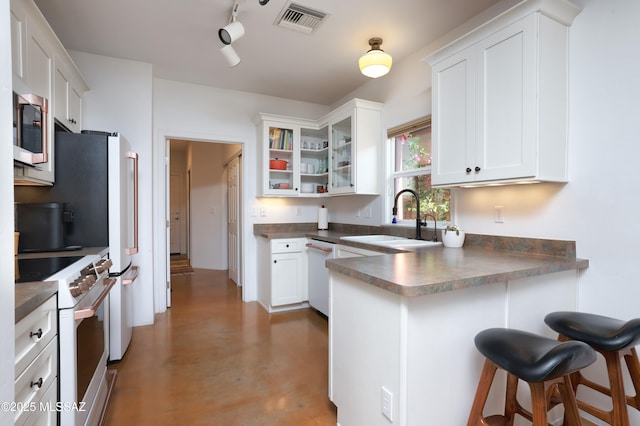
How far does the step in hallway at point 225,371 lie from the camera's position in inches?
69.9

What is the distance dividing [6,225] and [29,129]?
4.48ft

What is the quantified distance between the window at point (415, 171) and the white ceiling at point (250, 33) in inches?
28.8

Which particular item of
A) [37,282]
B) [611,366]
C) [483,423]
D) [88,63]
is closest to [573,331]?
[611,366]

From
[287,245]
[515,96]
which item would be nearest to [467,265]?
[515,96]

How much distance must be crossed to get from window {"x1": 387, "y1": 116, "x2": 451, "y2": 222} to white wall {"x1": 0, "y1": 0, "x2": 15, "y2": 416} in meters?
2.62

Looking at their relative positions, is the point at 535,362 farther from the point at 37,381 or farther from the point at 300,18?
the point at 300,18

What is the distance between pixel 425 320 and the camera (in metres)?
1.25

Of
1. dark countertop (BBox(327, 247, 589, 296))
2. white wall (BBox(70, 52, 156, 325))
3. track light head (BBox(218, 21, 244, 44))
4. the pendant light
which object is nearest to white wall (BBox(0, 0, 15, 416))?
dark countertop (BBox(327, 247, 589, 296))

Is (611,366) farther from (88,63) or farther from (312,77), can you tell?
(88,63)

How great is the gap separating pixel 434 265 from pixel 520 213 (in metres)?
0.92

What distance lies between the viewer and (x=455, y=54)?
203 cm

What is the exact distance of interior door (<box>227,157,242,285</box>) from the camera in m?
4.64

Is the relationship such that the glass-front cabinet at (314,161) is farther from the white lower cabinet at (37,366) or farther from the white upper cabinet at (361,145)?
the white lower cabinet at (37,366)

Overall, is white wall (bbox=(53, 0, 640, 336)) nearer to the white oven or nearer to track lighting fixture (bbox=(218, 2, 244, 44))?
track lighting fixture (bbox=(218, 2, 244, 44))
